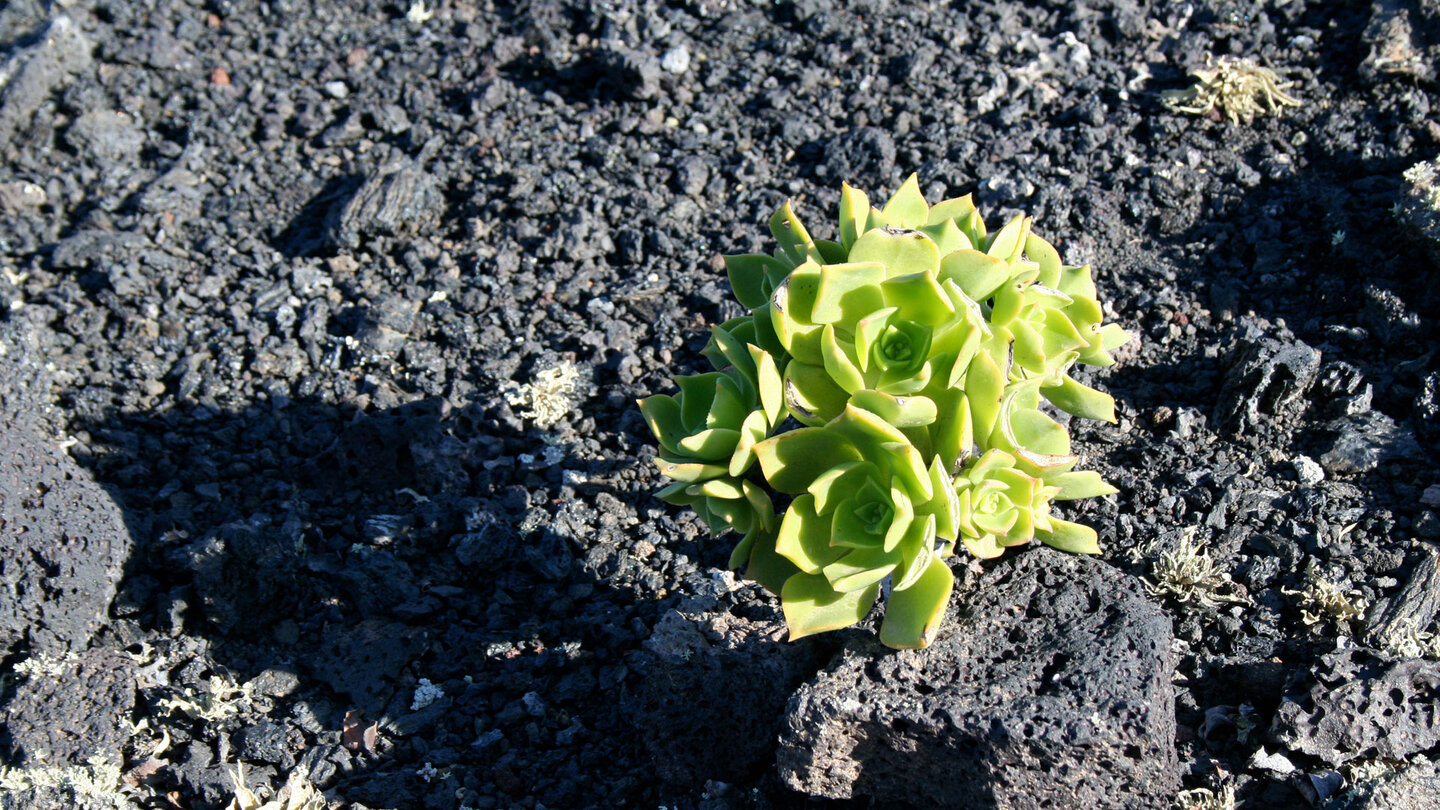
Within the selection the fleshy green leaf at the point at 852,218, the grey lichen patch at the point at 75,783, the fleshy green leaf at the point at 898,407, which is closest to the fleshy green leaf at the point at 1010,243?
the fleshy green leaf at the point at 852,218

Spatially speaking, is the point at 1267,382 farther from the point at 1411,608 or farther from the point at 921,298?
the point at 921,298

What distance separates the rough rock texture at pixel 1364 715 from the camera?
2115 mm

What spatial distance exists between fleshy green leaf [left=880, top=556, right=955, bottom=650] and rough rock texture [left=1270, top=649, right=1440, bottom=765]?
76 centimetres

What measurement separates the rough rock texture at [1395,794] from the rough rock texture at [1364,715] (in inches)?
2.9

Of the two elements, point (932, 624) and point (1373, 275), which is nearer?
point (932, 624)

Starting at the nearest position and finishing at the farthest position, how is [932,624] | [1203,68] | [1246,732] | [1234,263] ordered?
[932,624], [1246,732], [1234,263], [1203,68]

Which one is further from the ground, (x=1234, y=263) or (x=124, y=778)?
(x=1234, y=263)

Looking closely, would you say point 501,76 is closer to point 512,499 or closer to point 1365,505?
point 512,499

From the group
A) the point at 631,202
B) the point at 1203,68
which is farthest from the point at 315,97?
the point at 1203,68

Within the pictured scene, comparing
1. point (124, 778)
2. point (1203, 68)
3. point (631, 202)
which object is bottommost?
point (124, 778)

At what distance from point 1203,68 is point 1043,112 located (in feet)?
1.75

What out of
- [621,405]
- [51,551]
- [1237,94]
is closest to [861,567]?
[621,405]

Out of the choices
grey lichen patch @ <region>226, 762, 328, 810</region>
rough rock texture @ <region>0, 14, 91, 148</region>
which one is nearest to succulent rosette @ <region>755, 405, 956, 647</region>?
grey lichen patch @ <region>226, 762, 328, 810</region>

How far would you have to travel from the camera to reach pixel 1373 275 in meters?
3.04
